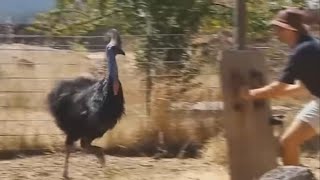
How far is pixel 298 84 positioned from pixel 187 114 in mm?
3395

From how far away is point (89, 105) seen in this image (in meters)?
7.68

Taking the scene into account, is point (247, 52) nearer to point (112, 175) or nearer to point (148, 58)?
point (112, 175)

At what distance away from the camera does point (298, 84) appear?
20.6ft

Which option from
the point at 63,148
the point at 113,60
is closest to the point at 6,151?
the point at 63,148

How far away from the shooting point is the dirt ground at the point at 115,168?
8.20m

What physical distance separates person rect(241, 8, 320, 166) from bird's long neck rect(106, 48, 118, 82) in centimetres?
157

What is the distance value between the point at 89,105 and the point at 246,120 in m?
1.59

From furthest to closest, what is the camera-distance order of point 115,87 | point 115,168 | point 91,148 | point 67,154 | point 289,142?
point 115,168
point 67,154
point 91,148
point 115,87
point 289,142

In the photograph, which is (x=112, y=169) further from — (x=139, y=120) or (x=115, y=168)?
(x=139, y=120)

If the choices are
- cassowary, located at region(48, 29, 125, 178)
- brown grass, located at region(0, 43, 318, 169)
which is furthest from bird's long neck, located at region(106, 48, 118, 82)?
brown grass, located at region(0, 43, 318, 169)

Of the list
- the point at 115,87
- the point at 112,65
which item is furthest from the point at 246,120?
the point at 112,65

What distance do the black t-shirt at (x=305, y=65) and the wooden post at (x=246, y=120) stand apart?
0.67 m

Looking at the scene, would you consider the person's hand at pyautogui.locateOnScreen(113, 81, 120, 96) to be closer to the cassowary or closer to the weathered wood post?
the cassowary

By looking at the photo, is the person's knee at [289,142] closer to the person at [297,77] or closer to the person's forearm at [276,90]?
the person at [297,77]
